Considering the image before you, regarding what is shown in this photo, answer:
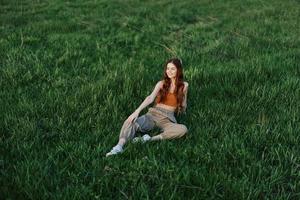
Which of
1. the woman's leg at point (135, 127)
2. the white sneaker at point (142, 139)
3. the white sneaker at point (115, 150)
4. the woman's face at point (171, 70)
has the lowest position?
the white sneaker at point (115, 150)

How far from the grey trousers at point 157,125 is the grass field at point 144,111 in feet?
0.36

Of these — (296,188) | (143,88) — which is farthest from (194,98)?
(296,188)

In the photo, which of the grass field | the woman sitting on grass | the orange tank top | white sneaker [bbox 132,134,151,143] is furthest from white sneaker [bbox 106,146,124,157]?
the orange tank top

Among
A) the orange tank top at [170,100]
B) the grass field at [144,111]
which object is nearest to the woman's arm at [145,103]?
the orange tank top at [170,100]

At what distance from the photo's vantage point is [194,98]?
7.30 meters

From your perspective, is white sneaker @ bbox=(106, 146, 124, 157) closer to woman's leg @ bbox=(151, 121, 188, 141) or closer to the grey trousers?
the grey trousers

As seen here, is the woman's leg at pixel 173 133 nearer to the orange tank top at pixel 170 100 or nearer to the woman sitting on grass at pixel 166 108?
the woman sitting on grass at pixel 166 108

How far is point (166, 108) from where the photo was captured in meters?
6.57

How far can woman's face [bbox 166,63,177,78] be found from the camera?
256 inches

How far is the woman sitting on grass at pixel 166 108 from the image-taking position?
6039 mm

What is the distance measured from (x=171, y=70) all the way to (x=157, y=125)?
73 cm

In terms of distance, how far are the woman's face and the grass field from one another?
0.62 m

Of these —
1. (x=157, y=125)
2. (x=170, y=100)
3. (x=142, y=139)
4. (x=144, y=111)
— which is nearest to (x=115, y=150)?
(x=142, y=139)

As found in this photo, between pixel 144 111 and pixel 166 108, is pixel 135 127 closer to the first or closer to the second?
pixel 166 108
